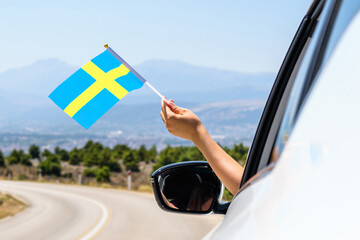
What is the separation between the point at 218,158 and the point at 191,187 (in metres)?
0.38

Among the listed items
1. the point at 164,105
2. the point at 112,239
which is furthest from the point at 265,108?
the point at 112,239

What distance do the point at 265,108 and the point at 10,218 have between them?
58.2 ft

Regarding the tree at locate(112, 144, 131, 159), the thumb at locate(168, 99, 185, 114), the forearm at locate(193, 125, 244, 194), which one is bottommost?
the tree at locate(112, 144, 131, 159)

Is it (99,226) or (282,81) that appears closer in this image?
(282,81)

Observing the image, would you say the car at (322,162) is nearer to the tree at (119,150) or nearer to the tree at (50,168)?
the tree at (50,168)

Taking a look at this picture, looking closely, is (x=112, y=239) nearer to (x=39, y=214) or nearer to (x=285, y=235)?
(x=39, y=214)

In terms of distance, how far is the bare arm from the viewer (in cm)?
217

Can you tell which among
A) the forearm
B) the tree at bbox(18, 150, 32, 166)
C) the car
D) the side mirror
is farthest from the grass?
the tree at bbox(18, 150, 32, 166)

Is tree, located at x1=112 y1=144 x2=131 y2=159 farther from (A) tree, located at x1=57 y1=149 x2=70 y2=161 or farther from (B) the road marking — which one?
(B) the road marking

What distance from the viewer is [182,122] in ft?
7.21

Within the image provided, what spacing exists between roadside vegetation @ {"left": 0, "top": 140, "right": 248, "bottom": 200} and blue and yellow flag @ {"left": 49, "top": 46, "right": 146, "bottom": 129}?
4560 cm

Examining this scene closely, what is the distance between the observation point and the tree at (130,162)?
58.3 metres

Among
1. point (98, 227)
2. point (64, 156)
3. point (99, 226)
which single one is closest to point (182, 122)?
point (98, 227)

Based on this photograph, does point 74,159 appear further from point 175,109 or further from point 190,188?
point 175,109
